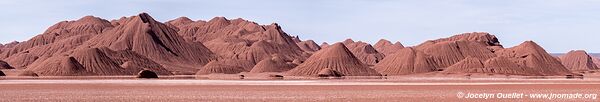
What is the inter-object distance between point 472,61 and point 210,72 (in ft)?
168

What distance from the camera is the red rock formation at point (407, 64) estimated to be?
166m

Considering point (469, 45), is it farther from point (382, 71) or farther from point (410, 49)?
point (382, 71)

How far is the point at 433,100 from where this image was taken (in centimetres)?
3862

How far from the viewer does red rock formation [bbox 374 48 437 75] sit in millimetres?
166250

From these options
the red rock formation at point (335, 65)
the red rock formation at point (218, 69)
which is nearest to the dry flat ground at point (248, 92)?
the red rock formation at point (335, 65)

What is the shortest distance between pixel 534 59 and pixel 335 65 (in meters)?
51.6

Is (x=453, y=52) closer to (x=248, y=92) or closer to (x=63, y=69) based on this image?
(x=63, y=69)

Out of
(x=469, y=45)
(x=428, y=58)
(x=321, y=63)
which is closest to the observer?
(x=321, y=63)

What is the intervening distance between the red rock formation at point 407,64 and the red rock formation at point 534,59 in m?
19.2

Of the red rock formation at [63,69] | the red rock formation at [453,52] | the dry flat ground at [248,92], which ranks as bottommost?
the dry flat ground at [248,92]

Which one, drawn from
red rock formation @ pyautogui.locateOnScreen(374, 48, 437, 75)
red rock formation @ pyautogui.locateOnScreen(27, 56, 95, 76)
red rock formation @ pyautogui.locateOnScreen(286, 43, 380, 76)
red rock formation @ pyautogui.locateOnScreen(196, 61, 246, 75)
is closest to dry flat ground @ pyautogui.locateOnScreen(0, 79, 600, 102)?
red rock formation @ pyautogui.locateOnScreen(27, 56, 95, 76)

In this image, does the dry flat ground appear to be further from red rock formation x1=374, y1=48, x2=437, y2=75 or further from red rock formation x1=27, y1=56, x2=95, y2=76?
red rock formation x1=374, y1=48, x2=437, y2=75

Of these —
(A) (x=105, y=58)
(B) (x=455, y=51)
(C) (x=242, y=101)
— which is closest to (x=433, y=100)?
(C) (x=242, y=101)

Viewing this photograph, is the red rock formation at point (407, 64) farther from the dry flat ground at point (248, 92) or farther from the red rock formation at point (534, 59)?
the dry flat ground at point (248, 92)
